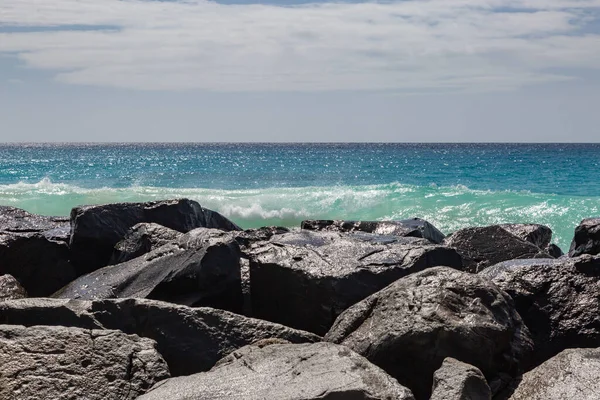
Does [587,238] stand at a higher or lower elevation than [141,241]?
lower

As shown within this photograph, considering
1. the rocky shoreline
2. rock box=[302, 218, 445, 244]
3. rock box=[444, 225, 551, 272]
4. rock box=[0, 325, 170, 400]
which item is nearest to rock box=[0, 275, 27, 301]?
the rocky shoreline

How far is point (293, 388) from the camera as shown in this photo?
3.43 meters

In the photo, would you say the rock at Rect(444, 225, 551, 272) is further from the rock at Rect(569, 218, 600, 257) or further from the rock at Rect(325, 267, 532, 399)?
the rock at Rect(325, 267, 532, 399)

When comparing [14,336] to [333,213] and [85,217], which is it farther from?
[333,213]

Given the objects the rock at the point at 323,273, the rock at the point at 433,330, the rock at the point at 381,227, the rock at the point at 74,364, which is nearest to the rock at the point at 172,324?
the rock at the point at 74,364

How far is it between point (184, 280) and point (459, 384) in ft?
8.16

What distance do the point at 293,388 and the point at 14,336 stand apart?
1600mm

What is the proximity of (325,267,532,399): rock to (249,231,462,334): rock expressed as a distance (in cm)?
74

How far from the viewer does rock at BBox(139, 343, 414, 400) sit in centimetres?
340

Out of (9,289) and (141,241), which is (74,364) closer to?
(9,289)

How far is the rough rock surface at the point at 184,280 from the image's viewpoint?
545 centimetres

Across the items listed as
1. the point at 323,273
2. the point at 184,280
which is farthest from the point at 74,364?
the point at 323,273

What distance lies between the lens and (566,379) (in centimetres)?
368

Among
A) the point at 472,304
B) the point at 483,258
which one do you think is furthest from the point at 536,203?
the point at 472,304
